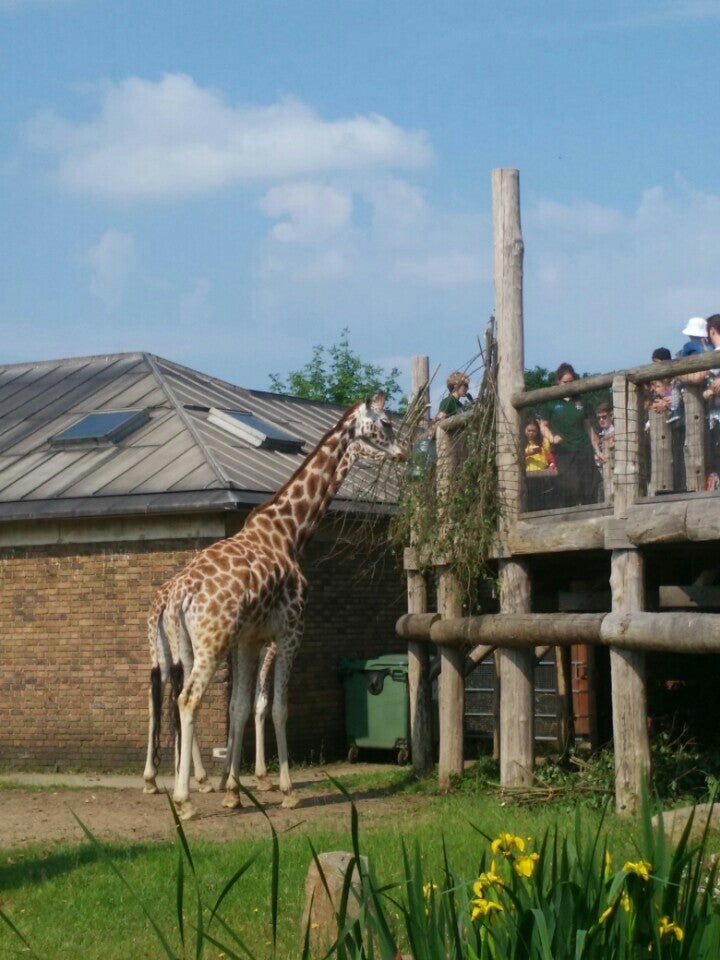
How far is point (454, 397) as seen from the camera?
48.3ft

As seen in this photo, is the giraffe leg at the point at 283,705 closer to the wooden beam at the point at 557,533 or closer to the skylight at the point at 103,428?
the wooden beam at the point at 557,533

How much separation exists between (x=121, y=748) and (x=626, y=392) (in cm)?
883

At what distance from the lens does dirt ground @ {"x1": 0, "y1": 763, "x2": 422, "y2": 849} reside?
1233cm

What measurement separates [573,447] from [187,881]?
512cm

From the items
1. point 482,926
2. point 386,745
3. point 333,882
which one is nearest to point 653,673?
point 386,745

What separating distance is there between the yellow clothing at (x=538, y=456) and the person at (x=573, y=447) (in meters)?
0.14

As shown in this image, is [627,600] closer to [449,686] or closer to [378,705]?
[449,686]

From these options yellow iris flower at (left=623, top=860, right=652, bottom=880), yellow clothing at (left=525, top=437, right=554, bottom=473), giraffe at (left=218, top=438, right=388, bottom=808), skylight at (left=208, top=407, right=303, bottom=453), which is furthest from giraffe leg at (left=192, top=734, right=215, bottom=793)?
yellow iris flower at (left=623, top=860, right=652, bottom=880)

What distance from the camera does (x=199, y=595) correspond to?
14.0 m

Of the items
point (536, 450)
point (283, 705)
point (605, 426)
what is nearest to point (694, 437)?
point (605, 426)

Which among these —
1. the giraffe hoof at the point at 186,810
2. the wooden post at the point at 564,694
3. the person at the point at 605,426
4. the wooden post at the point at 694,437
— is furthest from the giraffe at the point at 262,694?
the wooden post at the point at 694,437

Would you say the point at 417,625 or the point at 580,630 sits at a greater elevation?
the point at 417,625

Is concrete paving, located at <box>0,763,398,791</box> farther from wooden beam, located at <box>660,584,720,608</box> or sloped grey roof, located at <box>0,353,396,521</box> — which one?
wooden beam, located at <box>660,584,720,608</box>

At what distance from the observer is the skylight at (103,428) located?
20234 mm
